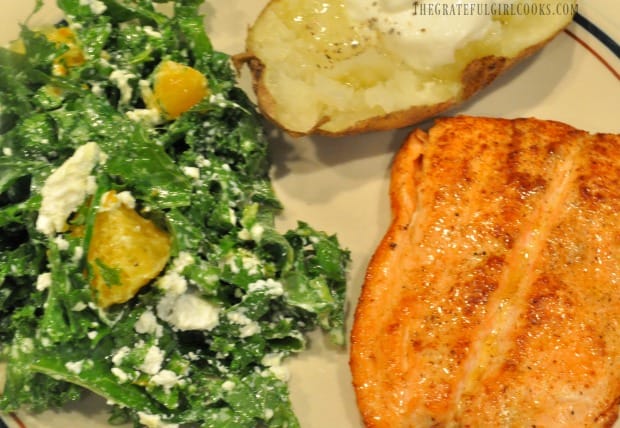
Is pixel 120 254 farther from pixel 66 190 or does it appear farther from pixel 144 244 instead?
pixel 66 190

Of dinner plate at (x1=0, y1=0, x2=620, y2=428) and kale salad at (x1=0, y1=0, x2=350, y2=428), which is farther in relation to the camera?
dinner plate at (x1=0, y1=0, x2=620, y2=428)

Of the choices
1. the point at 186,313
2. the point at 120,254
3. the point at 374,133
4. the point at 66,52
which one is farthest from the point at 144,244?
the point at 374,133

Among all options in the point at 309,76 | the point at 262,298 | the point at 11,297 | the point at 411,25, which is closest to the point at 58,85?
the point at 11,297

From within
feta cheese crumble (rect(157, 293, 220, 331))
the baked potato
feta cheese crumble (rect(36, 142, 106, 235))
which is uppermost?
the baked potato

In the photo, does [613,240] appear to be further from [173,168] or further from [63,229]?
[63,229]

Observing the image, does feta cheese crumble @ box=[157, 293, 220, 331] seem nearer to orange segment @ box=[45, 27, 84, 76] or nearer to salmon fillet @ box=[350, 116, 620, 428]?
salmon fillet @ box=[350, 116, 620, 428]

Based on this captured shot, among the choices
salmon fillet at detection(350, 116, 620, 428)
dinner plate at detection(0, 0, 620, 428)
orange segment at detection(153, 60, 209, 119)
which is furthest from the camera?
dinner plate at detection(0, 0, 620, 428)

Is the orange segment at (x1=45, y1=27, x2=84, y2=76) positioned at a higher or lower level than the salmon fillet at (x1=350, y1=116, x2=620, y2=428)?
higher

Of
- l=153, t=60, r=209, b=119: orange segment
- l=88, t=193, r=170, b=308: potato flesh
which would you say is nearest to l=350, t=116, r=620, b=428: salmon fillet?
l=88, t=193, r=170, b=308: potato flesh
